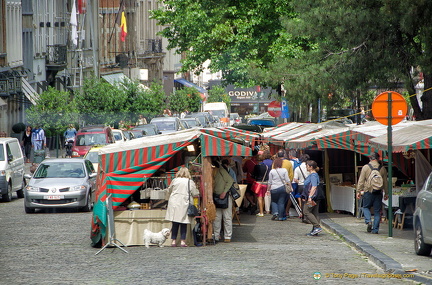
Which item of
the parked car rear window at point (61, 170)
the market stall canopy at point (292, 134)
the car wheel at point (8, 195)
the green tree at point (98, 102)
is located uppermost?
the green tree at point (98, 102)

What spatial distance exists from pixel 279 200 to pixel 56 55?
38572 mm

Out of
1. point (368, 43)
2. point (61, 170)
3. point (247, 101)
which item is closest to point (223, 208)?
point (368, 43)

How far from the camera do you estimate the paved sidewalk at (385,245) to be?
43.6 ft

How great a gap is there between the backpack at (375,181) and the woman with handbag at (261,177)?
16.4 feet

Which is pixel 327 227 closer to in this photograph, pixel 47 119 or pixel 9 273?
pixel 9 273

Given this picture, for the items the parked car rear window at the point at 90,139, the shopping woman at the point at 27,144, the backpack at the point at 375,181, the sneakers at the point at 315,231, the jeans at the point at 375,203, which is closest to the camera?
the backpack at the point at 375,181

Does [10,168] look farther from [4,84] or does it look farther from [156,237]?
[4,84]

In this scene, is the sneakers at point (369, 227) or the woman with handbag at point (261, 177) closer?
the sneakers at point (369, 227)

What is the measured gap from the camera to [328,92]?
26219 millimetres

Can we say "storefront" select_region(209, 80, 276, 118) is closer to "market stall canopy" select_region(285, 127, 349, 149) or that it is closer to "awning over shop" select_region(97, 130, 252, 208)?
"market stall canopy" select_region(285, 127, 349, 149)

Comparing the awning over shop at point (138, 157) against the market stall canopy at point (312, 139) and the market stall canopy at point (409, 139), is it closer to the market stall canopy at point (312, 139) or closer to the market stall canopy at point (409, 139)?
the market stall canopy at point (409, 139)

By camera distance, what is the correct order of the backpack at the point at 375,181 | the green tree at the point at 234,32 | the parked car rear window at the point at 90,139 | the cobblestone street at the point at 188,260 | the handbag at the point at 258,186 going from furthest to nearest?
the green tree at the point at 234,32 → the parked car rear window at the point at 90,139 → the handbag at the point at 258,186 → the backpack at the point at 375,181 → the cobblestone street at the point at 188,260

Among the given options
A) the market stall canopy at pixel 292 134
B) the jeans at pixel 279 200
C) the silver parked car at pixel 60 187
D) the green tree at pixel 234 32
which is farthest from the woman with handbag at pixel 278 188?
the green tree at pixel 234 32

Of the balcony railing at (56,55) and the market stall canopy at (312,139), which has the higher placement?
the balcony railing at (56,55)
